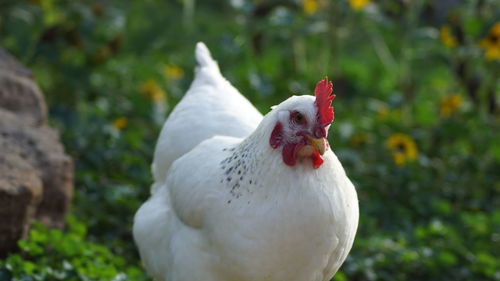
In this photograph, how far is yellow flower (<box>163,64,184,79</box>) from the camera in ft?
25.8

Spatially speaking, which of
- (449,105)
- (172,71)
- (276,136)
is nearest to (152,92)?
(172,71)

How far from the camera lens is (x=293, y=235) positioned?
3.40 m

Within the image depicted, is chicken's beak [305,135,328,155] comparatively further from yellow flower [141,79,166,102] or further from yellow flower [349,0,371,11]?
yellow flower [349,0,371,11]

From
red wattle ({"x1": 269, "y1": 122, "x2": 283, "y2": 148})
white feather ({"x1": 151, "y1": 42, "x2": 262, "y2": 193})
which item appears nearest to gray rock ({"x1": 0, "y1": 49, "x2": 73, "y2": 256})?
white feather ({"x1": 151, "y1": 42, "x2": 262, "y2": 193})

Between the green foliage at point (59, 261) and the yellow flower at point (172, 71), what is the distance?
318cm

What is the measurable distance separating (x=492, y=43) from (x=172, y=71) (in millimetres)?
2815

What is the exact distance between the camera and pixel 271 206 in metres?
3.43

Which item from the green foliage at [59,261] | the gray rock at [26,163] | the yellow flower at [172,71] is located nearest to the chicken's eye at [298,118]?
the green foliage at [59,261]

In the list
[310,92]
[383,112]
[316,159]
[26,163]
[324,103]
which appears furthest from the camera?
[383,112]

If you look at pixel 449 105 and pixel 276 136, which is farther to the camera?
pixel 449 105

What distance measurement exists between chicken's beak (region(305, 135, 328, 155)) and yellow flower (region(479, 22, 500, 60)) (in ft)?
12.6

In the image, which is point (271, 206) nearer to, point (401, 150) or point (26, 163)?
point (26, 163)

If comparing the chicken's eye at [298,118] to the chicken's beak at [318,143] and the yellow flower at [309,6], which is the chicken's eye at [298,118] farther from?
the yellow flower at [309,6]

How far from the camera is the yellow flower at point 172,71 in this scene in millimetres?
7854
